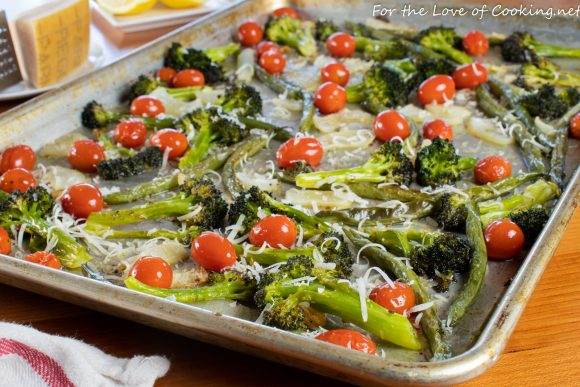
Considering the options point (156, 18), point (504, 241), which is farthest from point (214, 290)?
point (156, 18)

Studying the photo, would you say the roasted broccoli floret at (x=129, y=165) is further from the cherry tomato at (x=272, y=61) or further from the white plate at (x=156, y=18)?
the white plate at (x=156, y=18)

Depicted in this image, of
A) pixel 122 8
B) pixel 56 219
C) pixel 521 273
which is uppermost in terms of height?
pixel 521 273

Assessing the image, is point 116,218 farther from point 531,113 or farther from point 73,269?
point 531,113

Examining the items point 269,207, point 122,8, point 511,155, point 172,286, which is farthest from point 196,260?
point 122,8

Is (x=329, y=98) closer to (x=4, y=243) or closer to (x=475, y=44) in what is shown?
(x=475, y=44)

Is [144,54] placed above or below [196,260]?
below

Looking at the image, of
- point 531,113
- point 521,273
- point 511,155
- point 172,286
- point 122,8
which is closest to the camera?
point 521,273

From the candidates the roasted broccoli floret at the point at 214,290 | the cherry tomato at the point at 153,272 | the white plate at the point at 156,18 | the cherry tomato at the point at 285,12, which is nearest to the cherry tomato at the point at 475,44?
the cherry tomato at the point at 285,12
